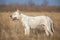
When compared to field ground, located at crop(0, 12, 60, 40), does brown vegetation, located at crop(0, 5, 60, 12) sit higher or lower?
higher

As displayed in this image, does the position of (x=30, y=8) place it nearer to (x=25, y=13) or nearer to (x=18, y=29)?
(x=25, y=13)

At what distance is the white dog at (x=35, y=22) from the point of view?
2.82m

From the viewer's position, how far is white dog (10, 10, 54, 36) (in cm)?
282

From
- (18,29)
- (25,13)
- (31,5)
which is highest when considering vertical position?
(31,5)

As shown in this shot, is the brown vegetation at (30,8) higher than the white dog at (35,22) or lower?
higher

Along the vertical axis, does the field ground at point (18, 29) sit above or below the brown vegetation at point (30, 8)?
below

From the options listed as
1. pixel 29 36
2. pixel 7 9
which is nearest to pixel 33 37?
pixel 29 36

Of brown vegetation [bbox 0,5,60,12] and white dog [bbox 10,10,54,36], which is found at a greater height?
brown vegetation [bbox 0,5,60,12]

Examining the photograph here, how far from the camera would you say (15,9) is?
284 cm

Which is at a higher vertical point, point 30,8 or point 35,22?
point 30,8

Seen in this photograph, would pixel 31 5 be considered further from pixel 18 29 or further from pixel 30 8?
pixel 18 29

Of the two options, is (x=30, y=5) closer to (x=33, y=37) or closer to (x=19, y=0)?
(x=19, y=0)

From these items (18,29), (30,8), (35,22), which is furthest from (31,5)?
(18,29)

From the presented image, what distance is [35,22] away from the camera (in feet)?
9.31
